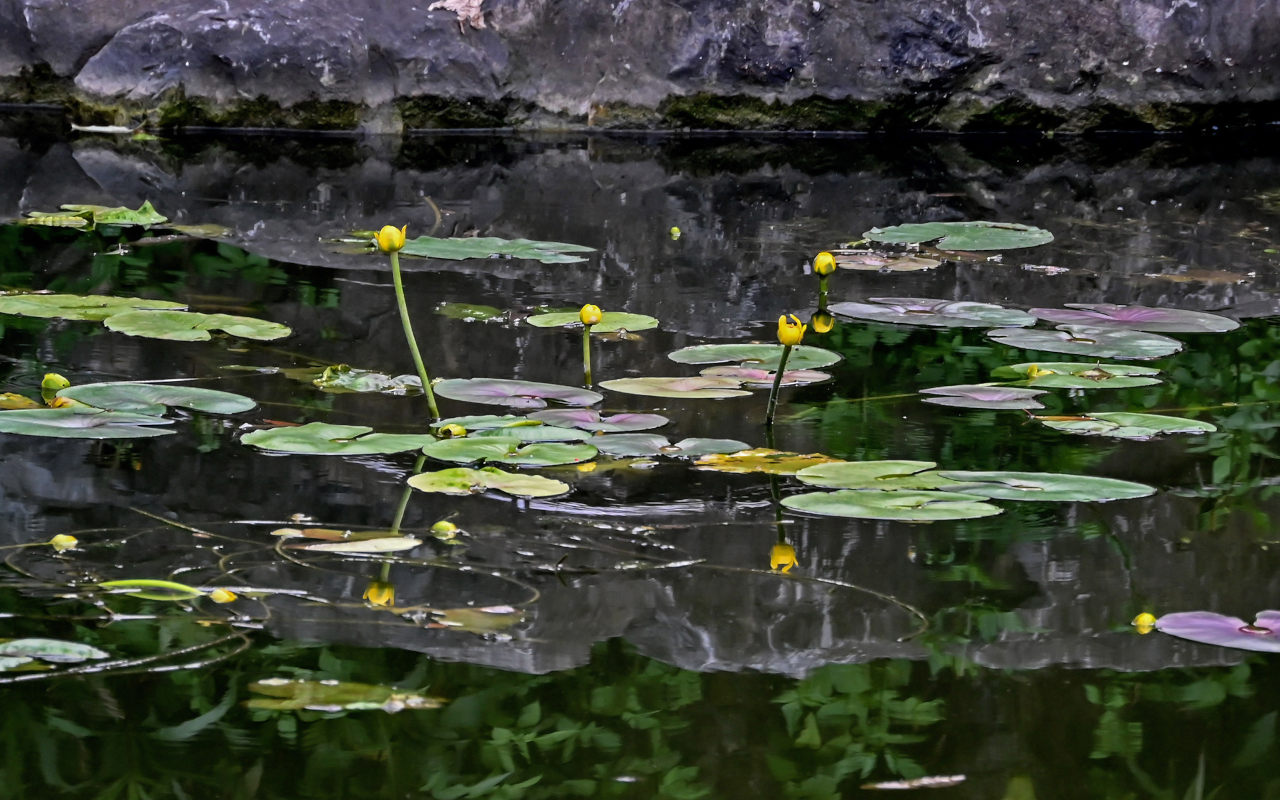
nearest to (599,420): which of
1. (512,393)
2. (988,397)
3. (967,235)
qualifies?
(512,393)

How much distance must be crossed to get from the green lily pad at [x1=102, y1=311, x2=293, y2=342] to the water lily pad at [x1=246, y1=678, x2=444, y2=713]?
1.27 meters

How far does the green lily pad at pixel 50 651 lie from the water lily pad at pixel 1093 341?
168 cm

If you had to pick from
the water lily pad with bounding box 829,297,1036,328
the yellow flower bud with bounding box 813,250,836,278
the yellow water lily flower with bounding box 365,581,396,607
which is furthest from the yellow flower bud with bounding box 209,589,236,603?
the water lily pad with bounding box 829,297,1036,328

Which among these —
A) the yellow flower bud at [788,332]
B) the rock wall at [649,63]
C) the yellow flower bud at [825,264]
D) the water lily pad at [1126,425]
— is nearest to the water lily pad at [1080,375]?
the water lily pad at [1126,425]

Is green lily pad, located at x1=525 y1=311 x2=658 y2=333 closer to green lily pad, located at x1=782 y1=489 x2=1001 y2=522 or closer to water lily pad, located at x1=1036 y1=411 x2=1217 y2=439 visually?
water lily pad, located at x1=1036 y1=411 x2=1217 y2=439

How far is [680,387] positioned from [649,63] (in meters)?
3.99

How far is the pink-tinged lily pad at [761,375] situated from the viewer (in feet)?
7.34

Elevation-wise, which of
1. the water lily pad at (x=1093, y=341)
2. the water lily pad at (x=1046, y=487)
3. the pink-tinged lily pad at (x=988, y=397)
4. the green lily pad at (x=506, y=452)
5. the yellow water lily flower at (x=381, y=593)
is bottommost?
the yellow water lily flower at (x=381, y=593)

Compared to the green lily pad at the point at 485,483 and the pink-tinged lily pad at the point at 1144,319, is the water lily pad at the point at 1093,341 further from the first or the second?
the green lily pad at the point at 485,483

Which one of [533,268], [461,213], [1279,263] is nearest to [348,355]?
[533,268]

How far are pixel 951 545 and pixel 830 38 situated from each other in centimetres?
470

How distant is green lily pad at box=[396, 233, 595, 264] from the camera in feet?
10.2

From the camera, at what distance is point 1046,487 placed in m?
1.71

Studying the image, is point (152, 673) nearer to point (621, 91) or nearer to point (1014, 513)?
point (1014, 513)
